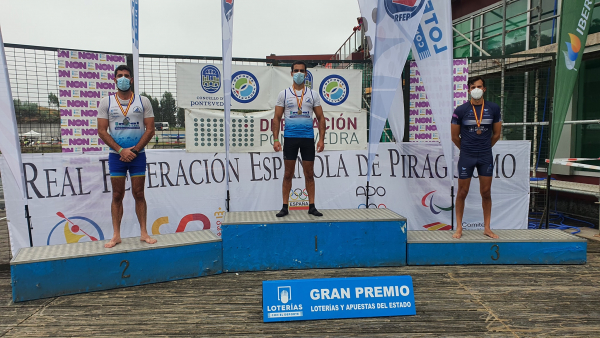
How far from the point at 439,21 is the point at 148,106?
3.81m

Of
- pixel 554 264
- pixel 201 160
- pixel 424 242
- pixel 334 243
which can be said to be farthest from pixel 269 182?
pixel 554 264

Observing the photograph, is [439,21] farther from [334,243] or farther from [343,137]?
[334,243]

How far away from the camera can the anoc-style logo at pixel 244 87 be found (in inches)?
216

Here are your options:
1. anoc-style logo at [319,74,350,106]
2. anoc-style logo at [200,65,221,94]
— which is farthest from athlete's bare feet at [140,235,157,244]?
anoc-style logo at [319,74,350,106]

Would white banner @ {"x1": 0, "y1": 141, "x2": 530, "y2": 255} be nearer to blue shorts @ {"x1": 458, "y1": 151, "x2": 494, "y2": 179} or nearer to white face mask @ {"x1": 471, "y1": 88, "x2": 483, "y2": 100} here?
blue shorts @ {"x1": 458, "y1": 151, "x2": 494, "y2": 179}

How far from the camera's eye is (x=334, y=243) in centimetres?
402

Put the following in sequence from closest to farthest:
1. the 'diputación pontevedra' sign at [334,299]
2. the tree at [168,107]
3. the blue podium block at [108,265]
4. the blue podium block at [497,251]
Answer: the 'diputación pontevedra' sign at [334,299], the blue podium block at [108,265], the blue podium block at [497,251], the tree at [168,107]

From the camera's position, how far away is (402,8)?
4.73m

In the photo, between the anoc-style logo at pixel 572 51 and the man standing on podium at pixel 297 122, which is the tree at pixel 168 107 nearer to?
the man standing on podium at pixel 297 122

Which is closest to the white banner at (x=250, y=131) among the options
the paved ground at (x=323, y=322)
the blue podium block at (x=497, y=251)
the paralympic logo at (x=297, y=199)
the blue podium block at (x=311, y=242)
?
the paralympic logo at (x=297, y=199)

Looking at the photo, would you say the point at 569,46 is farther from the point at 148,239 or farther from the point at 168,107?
the point at 148,239

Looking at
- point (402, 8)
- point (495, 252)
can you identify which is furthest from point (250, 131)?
point (495, 252)

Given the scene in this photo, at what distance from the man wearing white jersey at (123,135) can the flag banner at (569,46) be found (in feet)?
17.7

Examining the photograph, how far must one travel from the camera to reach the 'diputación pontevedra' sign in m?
2.85
